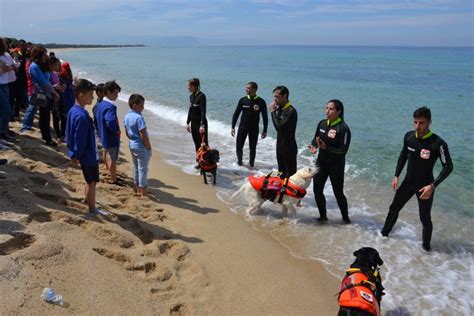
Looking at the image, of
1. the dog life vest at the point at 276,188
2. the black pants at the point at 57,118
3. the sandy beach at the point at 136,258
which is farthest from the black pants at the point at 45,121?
the dog life vest at the point at 276,188

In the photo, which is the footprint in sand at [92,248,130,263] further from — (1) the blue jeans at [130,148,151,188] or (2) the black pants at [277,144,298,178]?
(2) the black pants at [277,144,298,178]

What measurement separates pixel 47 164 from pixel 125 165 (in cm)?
174

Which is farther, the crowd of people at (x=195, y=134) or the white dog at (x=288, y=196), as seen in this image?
the white dog at (x=288, y=196)

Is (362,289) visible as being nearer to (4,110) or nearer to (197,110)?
(197,110)

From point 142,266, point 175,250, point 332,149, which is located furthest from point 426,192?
point 142,266

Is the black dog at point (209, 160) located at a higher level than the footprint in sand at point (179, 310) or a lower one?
higher

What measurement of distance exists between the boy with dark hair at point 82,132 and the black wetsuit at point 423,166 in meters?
4.45

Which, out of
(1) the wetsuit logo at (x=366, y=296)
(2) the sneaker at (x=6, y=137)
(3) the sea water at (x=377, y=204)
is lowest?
(3) the sea water at (x=377, y=204)

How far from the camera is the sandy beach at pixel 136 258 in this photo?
3500 mm

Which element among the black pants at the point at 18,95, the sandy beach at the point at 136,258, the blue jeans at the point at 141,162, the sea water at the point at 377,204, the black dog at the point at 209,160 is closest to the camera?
the sandy beach at the point at 136,258

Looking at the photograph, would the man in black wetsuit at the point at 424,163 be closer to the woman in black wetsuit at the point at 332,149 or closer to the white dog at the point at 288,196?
the woman in black wetsuit at the point at 332,149

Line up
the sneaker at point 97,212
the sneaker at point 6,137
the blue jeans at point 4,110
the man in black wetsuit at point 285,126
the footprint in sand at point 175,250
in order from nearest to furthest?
the footprint in sand at point 175,250
the sneaker at point 97,212
the man in black wetsuit at point 285,126
the blue jeans at point 4,110
the sneaker at point 6,137

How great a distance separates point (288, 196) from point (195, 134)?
3.38m

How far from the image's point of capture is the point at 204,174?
25.9 ft
